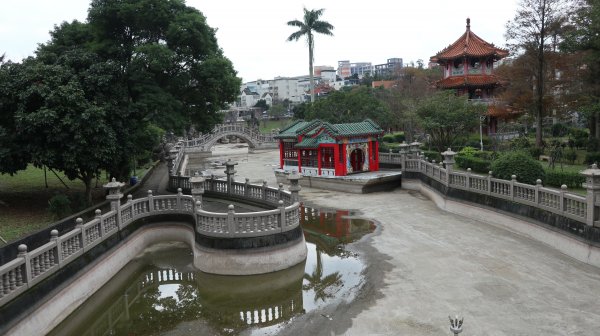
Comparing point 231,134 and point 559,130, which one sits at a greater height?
point 231,134

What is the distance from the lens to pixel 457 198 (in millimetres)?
19281

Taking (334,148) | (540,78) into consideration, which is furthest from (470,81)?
(334,148)

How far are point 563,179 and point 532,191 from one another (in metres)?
5.53

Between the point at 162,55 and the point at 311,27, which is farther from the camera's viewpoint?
the point at 311,27

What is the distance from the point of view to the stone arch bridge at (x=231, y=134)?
54250mm

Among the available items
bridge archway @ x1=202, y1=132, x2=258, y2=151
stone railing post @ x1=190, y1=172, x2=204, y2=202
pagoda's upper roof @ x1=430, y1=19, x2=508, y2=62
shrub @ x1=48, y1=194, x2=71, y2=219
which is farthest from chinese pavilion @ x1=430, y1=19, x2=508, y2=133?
shrub @ x1=48, y1=194, x2=71, y2=219

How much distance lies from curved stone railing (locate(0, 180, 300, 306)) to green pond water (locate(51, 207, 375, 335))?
1.30 meters

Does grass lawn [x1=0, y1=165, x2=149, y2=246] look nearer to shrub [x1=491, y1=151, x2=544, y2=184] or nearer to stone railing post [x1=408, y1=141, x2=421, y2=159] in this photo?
stone railing post [x1=408, y1=141, x2=421, y2=159]

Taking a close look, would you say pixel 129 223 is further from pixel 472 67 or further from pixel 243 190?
pixel 472 67

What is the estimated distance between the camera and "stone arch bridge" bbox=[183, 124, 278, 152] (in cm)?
5425

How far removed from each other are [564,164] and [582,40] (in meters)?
6.68

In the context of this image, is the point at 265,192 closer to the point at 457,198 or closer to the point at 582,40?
the point at 457,198

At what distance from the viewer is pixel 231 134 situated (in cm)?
5656

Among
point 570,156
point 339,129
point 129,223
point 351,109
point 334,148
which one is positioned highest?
point 351,109
